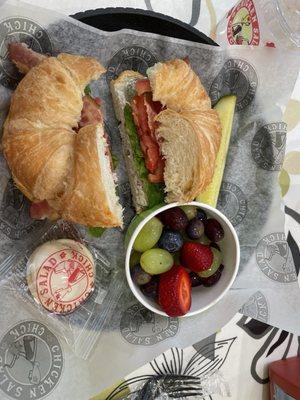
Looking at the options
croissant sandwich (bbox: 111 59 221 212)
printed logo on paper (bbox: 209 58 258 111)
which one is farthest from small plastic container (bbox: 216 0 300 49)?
croissant sandwich (bbox: 111 59 221 212)

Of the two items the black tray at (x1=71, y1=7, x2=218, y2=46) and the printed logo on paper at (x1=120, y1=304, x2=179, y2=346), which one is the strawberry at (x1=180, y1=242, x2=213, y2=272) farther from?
the black tray at (x1=71, y1=7, x2=218, y2=46)

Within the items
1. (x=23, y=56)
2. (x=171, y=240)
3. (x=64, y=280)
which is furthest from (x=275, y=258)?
(x=23, y=56)

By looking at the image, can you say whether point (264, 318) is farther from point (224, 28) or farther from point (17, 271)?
point (224, 28)

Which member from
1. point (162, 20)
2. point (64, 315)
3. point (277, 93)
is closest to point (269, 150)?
point (277, 93)

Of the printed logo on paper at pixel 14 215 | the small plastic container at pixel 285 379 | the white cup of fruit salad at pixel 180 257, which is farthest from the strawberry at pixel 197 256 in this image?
the small plastic container at pixel 285 379

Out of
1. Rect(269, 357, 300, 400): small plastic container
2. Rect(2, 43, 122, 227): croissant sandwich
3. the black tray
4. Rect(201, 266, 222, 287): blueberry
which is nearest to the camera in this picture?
Rect(2, 43, 122, 227): croissant sandwich

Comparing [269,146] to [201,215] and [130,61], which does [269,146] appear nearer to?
[201,215]

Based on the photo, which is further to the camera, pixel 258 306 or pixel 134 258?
pixel 258 306
